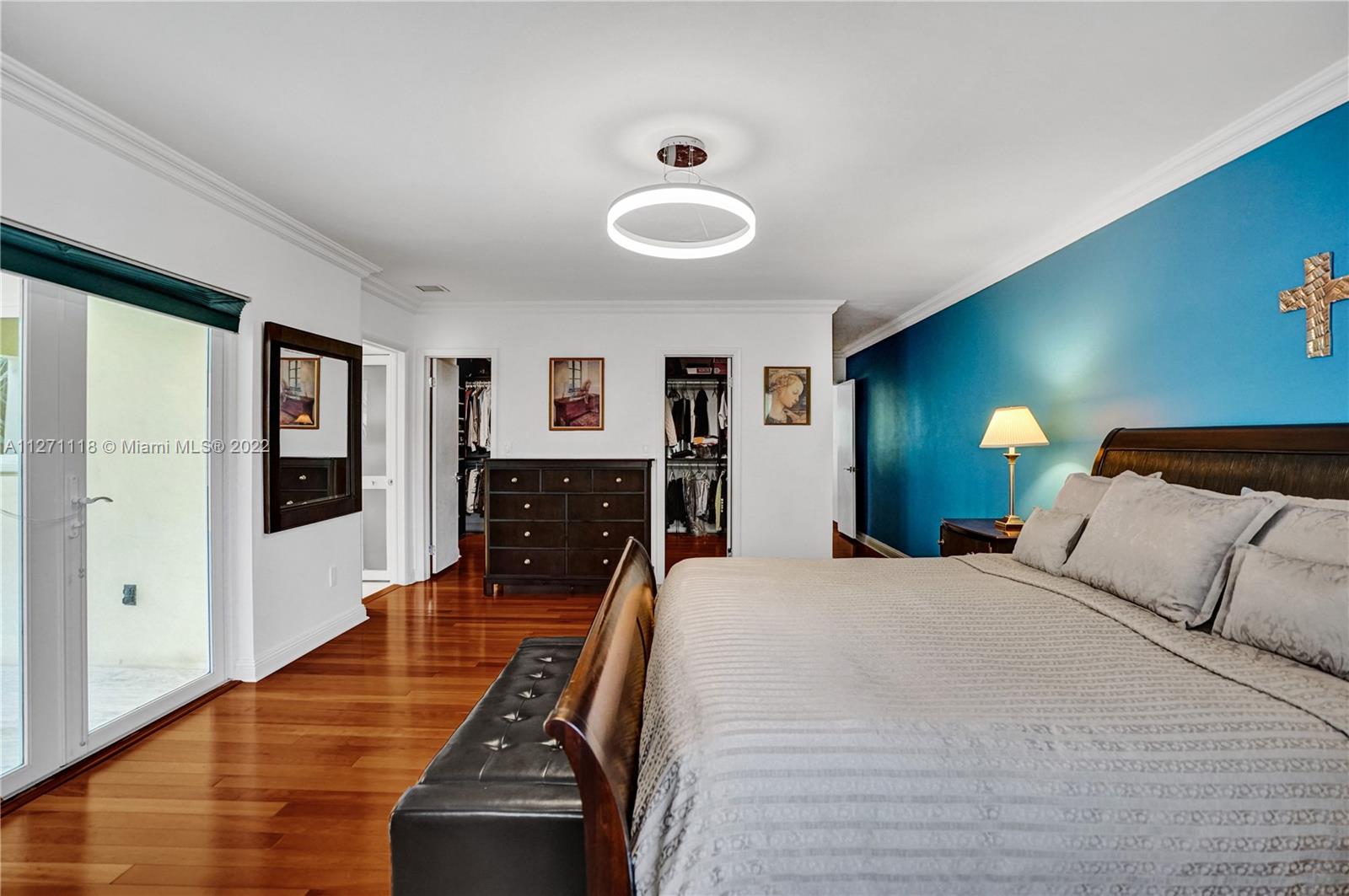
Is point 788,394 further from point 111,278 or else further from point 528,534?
point 111,278

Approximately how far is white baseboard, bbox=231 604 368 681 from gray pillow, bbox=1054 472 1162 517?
13.0 ft

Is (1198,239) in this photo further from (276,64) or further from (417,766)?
(417,766)

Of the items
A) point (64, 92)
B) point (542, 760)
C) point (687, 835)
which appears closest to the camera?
point (687, 835)

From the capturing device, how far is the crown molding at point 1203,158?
6.60 ft

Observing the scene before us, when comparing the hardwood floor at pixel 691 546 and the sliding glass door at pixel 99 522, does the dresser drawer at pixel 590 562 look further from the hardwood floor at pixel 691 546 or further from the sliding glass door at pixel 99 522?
the sliding glass door at pixel 99 522

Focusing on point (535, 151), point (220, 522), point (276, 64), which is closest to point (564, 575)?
point (220, 522)

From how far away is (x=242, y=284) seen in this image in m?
3.06

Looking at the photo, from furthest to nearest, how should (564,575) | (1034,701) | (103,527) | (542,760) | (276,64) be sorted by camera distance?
(564,575) < (103,527) < (276,64) < (542,760) < (1034,701)

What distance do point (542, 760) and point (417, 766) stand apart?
42.9 inches

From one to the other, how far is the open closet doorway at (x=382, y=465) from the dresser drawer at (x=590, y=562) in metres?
1.48

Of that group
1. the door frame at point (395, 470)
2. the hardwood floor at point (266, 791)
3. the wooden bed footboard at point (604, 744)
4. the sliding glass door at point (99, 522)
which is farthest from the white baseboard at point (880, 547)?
the sliding glass door at point (99, 522)

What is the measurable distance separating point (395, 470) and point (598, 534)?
71.6 inches

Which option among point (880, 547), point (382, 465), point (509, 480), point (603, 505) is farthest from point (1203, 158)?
point (382, 465)

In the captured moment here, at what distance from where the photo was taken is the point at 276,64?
191cm
